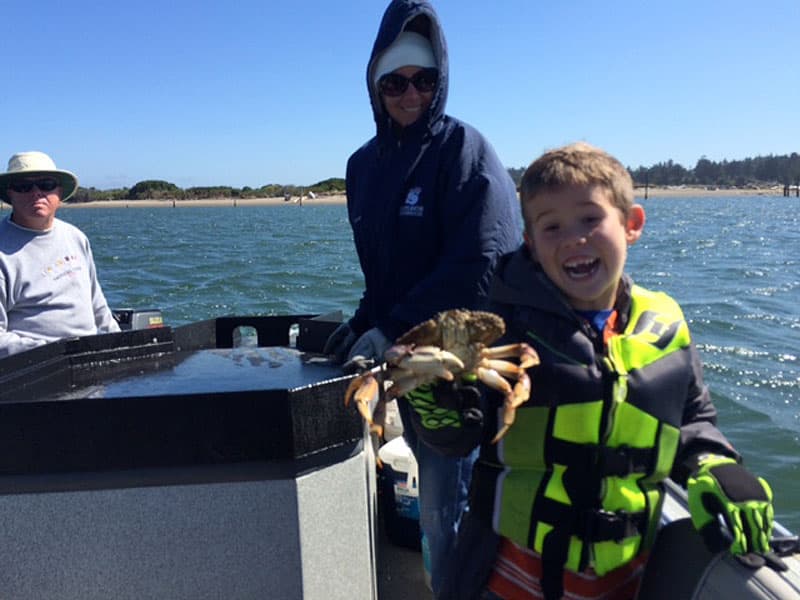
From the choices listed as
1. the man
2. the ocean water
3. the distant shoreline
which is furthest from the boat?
the distant shoreline

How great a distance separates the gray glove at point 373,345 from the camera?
8.87ft

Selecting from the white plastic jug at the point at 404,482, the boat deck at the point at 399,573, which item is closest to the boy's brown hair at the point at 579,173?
the white plastic jug at the point at 404,482

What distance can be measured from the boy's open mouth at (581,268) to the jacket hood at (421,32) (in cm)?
96

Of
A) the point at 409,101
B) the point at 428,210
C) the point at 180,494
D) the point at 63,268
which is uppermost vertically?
the point at 409,101

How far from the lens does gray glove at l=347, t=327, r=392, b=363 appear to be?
2703mm

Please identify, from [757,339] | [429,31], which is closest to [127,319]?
[429,31]

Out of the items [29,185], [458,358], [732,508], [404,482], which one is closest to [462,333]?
[458,358]

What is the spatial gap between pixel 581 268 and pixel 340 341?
4.76 ft

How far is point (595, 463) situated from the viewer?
77.7 inches

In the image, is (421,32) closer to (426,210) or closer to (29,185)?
(426,210)

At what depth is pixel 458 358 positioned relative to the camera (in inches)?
76.0

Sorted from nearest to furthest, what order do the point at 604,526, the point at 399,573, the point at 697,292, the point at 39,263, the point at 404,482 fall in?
the point at 604,526, the point at 399,573, the point at 404,482, the point at 39,263, the point at 697,292

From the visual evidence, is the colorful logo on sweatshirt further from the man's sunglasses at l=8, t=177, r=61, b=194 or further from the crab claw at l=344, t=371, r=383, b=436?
the crab claw at l=344, t=371, r=383, b=436

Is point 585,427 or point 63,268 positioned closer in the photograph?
point 585,427
